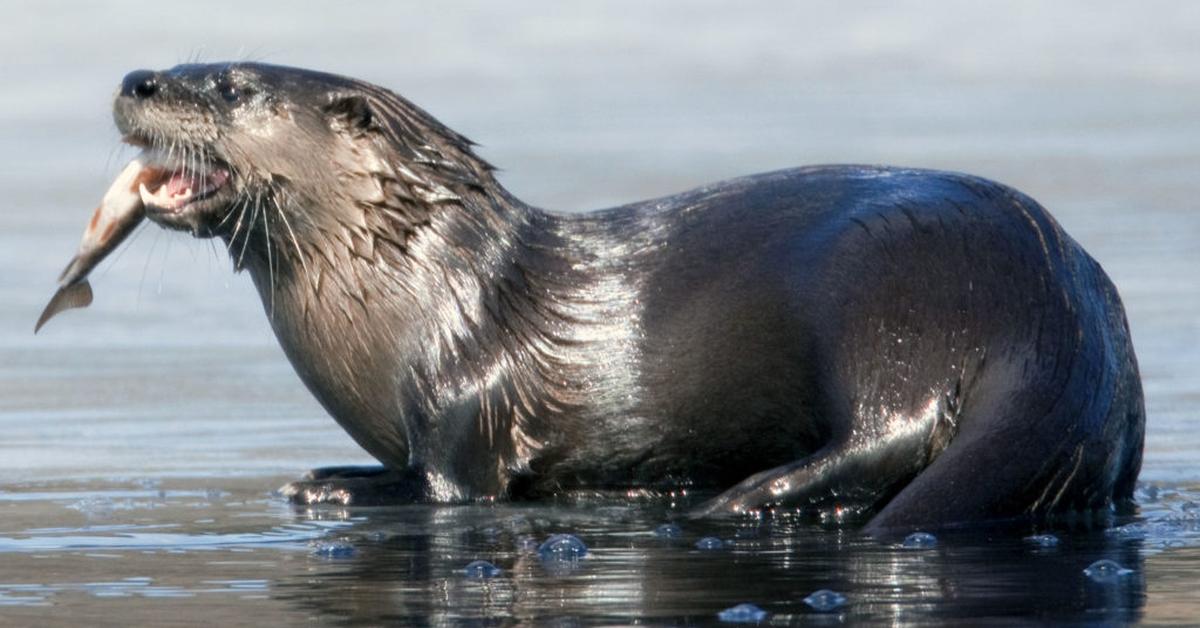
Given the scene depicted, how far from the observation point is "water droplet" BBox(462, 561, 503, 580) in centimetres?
495

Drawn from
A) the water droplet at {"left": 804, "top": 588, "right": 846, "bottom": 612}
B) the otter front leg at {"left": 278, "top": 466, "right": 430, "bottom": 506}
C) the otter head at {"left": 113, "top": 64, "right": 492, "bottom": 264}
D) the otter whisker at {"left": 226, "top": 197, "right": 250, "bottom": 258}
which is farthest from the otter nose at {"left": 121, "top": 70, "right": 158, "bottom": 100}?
the water droplet at {"left": 804, "top": 588, "right": 846, "bottom": 612}

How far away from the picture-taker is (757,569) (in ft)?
16.3

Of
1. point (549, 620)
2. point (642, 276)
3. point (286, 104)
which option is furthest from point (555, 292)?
point (549, 620)

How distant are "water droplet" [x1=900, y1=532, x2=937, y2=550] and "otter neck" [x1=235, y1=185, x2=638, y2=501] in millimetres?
1244

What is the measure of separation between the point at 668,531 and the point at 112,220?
6.50 ft

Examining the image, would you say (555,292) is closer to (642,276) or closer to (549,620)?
(642,276)

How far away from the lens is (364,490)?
648 centimetres

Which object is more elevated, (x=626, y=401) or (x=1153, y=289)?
(x=1153, y=289)

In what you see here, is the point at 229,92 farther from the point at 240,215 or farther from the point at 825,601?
the point at 825,601

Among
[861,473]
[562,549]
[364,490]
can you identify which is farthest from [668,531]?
[364,490]

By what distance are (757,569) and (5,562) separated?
1595 millimetres

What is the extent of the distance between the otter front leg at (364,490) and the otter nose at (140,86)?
1.13m

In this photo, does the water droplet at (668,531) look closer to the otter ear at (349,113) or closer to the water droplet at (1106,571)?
the water droplet at (1106,571)

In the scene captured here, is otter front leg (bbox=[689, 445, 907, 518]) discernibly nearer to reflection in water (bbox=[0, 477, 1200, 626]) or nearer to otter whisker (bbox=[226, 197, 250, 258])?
reflection in water (bbox=[0, 477, 1200, 626])
